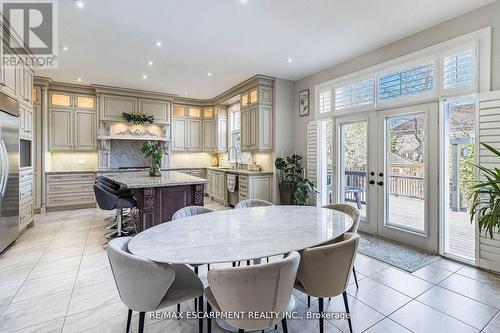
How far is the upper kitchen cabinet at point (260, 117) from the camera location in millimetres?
5566

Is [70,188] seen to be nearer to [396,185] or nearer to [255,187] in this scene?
[255,187]

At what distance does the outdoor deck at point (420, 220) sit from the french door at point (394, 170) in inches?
0.5

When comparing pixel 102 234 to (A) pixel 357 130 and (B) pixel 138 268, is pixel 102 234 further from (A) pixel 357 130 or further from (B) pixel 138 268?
(A) pixel 357 130

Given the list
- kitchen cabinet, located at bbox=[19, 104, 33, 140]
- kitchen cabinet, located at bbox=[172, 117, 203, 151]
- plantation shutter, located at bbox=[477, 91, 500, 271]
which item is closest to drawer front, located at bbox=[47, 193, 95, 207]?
kitchen cabinet, located at bbox=[19, 104, 33, 140]

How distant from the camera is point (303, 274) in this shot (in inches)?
67.1

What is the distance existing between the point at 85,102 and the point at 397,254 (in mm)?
7381

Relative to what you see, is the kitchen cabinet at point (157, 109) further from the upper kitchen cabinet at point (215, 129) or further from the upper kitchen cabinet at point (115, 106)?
the upper kitchen cabinet at point (215, 129)

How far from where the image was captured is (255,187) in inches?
219

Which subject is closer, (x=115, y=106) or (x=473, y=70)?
(x=473, y=70)

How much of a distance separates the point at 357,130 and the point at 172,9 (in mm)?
3410

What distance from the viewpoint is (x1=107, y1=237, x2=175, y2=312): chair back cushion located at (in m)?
1.42

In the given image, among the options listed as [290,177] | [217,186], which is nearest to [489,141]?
[290,177]

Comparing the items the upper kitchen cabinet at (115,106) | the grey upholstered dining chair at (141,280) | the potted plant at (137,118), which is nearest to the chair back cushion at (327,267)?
the grey upholstered dining chair at (141,280)

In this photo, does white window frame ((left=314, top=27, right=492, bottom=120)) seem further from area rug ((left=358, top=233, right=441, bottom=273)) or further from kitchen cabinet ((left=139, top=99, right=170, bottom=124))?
kitchen cabinet ((left=139, top=99, right=170, bottom=124))
